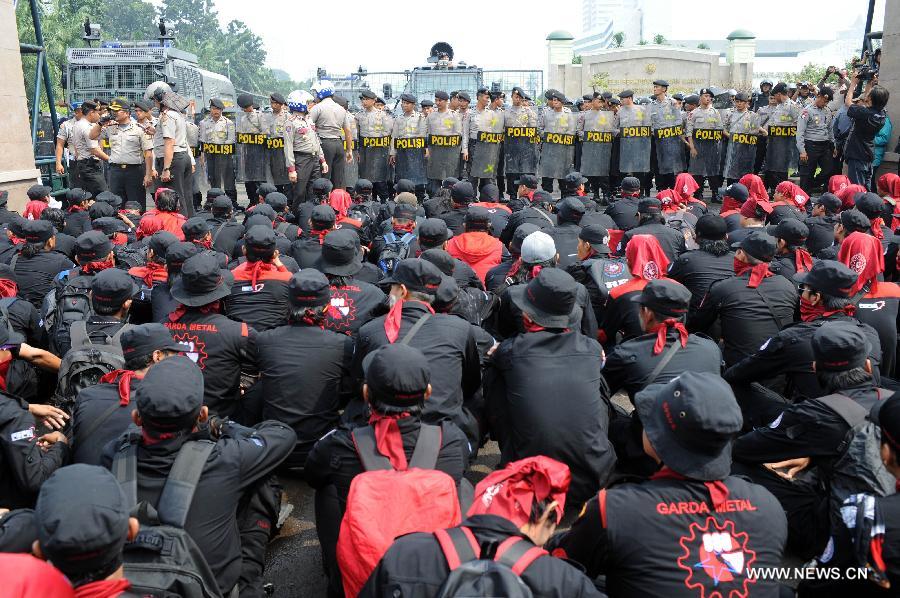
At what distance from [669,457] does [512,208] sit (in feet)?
23.7

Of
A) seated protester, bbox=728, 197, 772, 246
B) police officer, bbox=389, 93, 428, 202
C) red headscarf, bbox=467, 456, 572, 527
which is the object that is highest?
police officer, bbox=389, 93, 428, 202

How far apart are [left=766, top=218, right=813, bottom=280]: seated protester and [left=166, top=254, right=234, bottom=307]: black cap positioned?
404 cm

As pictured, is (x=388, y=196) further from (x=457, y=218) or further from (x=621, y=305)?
(x=621, y=305)

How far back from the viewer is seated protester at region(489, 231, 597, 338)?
4.85 m

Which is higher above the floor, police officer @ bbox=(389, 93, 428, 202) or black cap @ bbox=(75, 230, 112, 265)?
police officer @ bbox=(389, 93, 428, 202)

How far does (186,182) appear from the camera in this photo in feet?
40.5

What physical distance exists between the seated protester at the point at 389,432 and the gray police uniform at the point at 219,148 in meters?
11.3

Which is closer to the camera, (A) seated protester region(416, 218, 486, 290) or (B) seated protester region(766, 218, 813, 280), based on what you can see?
(A) seated protester region(416, 218, 486, 290)

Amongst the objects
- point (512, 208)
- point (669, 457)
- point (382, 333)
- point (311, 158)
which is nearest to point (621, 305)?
point (382, 333)

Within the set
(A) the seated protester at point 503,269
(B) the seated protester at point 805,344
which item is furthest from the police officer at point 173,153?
(B) the seated protester at point 805,344

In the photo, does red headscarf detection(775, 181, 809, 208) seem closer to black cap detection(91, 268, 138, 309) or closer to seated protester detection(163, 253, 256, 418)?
seated protester detection(163, 253, 256, 418)

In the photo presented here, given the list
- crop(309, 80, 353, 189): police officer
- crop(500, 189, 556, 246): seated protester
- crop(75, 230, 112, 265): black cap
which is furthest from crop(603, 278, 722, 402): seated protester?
crop(309, 80, 353, 189): police officer

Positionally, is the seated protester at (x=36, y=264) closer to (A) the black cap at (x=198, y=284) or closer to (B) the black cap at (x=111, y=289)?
(B) the black cap at (x=111, y=289)

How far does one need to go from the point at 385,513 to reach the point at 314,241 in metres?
4.69
